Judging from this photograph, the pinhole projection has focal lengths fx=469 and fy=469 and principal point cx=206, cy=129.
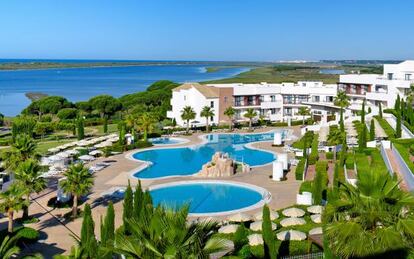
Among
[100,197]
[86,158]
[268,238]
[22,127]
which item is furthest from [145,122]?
[268,238]

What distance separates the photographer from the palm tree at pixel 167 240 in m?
9.47

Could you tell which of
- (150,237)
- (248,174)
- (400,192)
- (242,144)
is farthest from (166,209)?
(242,144)

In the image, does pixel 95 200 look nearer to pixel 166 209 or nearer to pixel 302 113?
pixel 166 209

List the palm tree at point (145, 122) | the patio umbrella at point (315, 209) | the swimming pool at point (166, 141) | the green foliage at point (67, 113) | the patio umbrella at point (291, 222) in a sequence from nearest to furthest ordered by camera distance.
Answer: the patio umbrella at point (291, 222)
the patio umbrella at point (315, 209)
the palm tree at point (145, 122)
the swimming pool at point (166, 141)
the green foliage at point (67, 113)

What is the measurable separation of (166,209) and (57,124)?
1944 inches

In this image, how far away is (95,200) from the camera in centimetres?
2877

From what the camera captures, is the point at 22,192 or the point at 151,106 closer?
the point at 22,192

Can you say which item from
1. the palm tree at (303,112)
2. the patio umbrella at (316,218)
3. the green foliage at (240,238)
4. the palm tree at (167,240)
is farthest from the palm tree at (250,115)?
the palm tree at (167,240)

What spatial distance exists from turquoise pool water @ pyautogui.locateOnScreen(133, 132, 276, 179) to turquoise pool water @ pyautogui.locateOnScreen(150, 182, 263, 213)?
4287 millimetres

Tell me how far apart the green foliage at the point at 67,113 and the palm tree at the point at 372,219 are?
61.8 meters

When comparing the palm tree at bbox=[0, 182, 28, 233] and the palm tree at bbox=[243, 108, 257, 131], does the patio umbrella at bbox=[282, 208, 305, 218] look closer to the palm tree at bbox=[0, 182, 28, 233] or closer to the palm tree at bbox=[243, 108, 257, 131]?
the palm tree at bbox=[0, 182, 28, 233]

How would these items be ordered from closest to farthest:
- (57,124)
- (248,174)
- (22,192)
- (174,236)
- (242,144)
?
(174,236)
(22,192)
(248,174)
(242,144)
(57,124)

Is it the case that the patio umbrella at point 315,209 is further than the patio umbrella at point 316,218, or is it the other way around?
the patio umbrella at point 315,209

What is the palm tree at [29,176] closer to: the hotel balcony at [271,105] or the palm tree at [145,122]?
the palm tree at [145,122]
